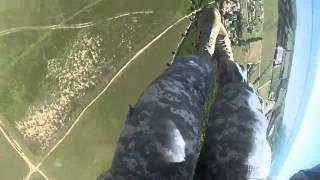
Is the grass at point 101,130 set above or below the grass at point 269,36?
below

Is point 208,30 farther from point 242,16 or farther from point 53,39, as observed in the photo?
point 53,39

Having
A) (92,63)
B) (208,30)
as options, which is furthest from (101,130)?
(208,30)

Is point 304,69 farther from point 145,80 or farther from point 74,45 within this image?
point 74,45

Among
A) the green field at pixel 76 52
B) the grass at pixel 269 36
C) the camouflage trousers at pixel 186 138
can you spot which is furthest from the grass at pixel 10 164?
the grass at pixel 269 36

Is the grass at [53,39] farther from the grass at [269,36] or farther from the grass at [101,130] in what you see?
the grass at [269,36]

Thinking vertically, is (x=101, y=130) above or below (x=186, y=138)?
below

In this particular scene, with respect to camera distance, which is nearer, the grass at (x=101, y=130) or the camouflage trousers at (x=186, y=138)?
the camouflage trousers at (x=186, y=138)
